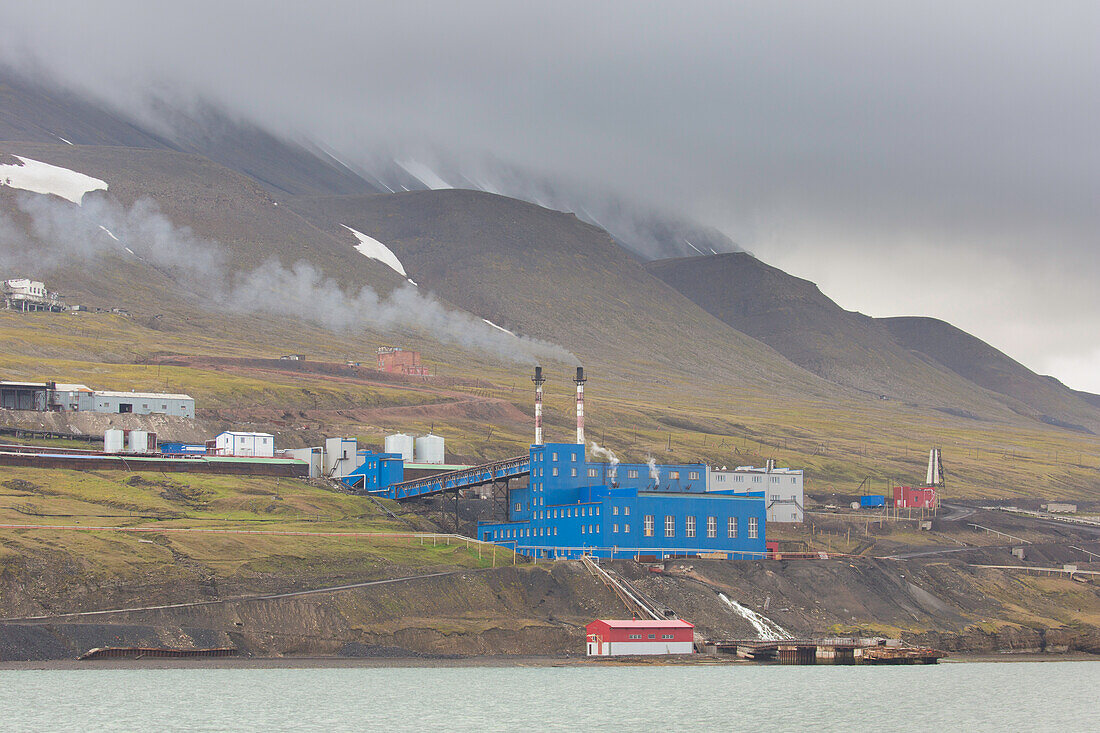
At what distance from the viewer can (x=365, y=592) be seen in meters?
78.6

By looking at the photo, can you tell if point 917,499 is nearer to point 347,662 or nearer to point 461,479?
point 461,479

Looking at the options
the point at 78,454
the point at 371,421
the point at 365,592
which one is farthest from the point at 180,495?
the point at 371,421

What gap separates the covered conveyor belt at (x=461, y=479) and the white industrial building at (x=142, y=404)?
30144mm

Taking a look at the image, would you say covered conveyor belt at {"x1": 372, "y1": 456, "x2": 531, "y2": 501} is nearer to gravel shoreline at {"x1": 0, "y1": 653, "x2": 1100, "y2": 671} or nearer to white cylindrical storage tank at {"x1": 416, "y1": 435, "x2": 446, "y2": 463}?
white cylindrical storage tank at {"x1": 416, "y1": 435, "x2": 446, "y2": 463}

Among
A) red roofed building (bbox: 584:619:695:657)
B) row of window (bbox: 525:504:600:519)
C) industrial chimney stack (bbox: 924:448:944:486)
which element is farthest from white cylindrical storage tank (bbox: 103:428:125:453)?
industrial chimney stack (bbox: 924:448:944:486)

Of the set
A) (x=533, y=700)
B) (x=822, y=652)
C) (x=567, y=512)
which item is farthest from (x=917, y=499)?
(x=533, y=700)

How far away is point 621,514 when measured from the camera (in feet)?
314

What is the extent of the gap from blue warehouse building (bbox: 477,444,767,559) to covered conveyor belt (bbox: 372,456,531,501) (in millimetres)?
1663

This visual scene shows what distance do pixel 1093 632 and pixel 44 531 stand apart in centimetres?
6998

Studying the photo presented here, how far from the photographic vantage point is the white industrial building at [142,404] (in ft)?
410

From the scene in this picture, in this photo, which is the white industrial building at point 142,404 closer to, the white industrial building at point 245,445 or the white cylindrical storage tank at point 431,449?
the white industrial building at point 245,445

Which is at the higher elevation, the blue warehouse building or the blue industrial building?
the blue industrial building

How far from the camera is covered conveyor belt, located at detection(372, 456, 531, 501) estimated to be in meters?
106

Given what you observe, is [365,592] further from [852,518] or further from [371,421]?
[371,421]
